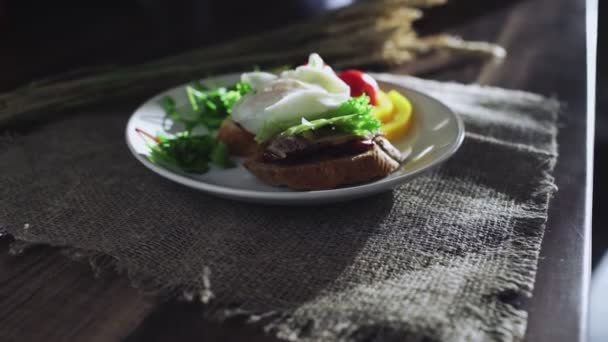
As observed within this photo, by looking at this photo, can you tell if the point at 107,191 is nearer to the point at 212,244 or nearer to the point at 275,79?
the point at 212,244

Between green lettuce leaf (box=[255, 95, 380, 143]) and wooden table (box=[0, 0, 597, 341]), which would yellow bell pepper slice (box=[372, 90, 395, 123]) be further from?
wooden table (box=[0, 0, 597, 341])

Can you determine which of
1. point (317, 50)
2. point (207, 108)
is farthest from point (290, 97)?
point (317, 50)

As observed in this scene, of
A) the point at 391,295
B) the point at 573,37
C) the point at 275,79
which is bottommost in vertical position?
the point at 573,37

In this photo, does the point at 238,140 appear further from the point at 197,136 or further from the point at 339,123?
the point at 339,123

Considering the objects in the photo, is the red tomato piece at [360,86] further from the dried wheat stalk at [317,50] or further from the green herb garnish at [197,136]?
the dried wheat stalk at [317,50]

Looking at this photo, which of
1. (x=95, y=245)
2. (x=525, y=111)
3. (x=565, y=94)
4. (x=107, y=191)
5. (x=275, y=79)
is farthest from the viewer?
(x=565, y=94)

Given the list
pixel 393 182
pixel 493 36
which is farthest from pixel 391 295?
pixel 493 36
